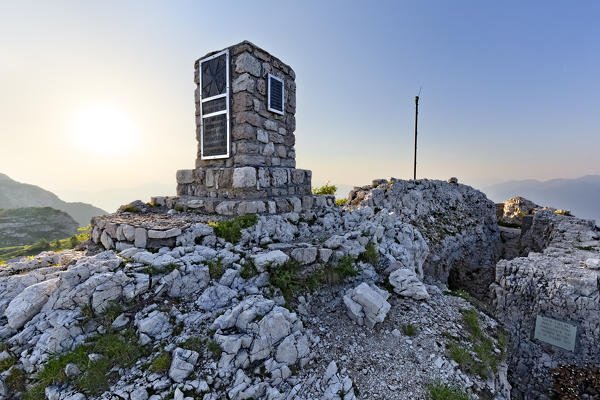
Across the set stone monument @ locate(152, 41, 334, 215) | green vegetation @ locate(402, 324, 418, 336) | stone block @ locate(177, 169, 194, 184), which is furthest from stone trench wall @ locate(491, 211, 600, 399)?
stone block @ locate(177, 169, 194, 184)

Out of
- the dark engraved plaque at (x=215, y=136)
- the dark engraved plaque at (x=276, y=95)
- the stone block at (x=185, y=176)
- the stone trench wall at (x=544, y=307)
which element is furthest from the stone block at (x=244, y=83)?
the stone trench wall at (x=544, y=307)

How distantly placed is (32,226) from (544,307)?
97094 millimetres

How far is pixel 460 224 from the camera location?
14.8 m

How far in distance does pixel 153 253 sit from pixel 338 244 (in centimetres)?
397

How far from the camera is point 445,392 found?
336 centimetres

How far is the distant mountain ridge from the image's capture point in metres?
112

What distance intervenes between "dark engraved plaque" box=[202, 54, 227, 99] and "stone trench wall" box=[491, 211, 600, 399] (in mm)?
11362

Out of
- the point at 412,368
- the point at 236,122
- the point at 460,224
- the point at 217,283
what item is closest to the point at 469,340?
the point at 412,368

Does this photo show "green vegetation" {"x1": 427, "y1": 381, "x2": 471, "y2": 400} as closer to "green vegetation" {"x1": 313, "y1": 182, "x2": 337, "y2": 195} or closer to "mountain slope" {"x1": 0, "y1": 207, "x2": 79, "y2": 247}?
"green vegetation" {"x1": 313, "y1": 182, "x2": 337, "y2": 195}

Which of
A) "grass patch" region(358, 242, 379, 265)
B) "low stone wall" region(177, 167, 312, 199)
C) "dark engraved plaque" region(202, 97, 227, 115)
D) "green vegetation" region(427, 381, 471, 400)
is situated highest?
"dark engraved plaque" region(202, 97, 227, 115)

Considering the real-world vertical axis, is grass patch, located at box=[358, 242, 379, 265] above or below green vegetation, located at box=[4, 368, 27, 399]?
above

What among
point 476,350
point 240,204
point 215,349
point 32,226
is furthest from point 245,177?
point 32,226

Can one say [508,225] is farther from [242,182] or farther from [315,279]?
[242,182]

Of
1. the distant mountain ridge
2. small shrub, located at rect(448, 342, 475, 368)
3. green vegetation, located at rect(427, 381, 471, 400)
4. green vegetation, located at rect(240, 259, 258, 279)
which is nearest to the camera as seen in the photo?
green vegetation, located at rect(427, 381, 471, 400)
